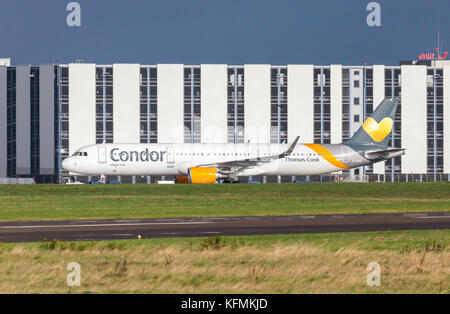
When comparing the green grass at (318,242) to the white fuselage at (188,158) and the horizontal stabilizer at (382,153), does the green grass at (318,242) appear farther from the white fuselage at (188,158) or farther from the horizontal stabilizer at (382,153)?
the horizontal stabilizer at (382,153)

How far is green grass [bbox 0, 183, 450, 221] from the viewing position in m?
42.7

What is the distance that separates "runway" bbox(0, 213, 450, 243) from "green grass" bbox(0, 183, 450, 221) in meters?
3.91

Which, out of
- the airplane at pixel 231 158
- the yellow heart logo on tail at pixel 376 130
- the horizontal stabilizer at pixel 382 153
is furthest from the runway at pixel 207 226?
the yellow heart logo on tail at pixel 376 130

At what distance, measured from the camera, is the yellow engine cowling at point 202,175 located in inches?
2852

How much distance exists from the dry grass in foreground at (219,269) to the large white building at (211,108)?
88201 millimetres

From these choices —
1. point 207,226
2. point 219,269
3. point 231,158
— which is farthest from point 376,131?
point 219,269

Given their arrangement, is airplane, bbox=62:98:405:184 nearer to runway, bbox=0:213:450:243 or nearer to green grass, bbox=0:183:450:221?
green grass, bbox=0:183:450:221

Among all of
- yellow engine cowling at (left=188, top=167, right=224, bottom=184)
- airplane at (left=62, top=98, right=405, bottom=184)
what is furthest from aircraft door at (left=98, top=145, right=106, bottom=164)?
yellow engine cowling at (left=188, top=167, right=224, bottom=184)

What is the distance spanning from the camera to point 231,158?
253ft

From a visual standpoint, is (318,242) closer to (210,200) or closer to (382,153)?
(210,200)

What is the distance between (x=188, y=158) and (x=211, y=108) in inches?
1652

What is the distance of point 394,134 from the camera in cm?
11944

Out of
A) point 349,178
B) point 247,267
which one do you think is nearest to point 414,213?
point 247,267
